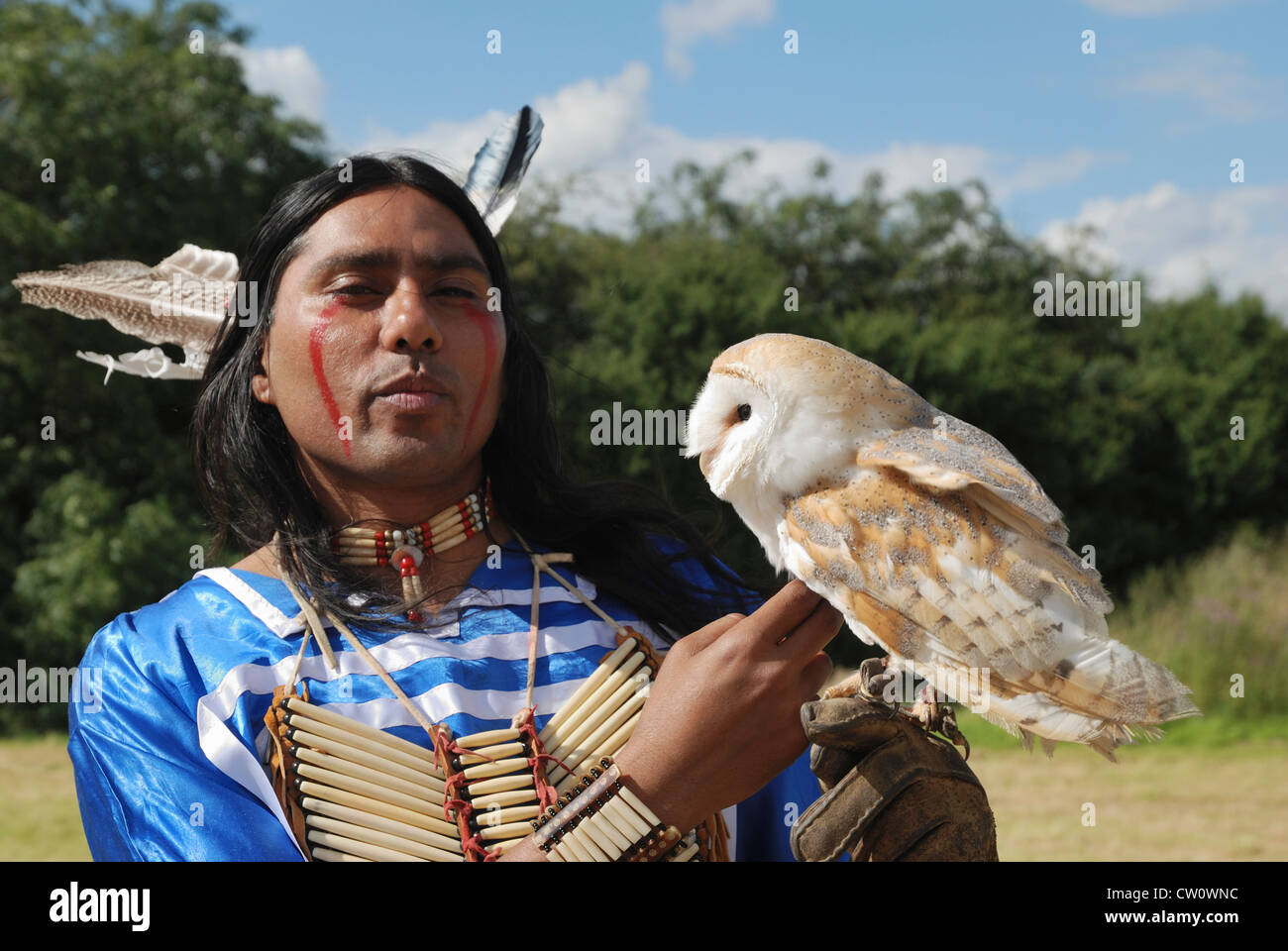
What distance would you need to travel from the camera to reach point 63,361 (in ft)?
26.8

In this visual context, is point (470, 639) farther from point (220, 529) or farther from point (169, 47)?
point (169, 47)

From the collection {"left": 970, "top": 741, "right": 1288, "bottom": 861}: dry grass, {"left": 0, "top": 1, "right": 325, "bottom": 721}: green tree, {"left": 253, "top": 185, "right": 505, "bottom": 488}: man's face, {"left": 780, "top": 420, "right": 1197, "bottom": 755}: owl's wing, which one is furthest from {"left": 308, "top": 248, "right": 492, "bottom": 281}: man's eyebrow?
{"left": 0, "top": 1, "right": 325, "bottom": 721}: green tree

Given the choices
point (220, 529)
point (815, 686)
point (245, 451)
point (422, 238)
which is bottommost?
point (815, 686)

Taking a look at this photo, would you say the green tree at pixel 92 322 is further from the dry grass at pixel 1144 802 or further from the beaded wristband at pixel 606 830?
the beaded wristband at pixel 606 830

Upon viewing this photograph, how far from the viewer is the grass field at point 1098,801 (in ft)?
19.5

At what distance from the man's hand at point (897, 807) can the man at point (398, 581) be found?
0.13 metres

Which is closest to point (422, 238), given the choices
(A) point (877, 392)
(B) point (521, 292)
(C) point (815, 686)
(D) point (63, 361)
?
(A) point (877, 392)

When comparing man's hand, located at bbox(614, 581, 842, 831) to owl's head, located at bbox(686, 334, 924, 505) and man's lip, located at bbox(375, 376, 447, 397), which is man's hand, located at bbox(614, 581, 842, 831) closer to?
owl's head, located at bbox(686, 334, 924, 505)

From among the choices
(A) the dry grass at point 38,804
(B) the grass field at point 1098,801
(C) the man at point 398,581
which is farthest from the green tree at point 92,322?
(C) the man at point 398,581

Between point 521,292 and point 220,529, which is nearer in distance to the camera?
point 220,529

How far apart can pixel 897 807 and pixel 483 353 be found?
1077mm

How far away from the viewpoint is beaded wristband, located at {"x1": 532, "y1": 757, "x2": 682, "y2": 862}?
62.2 inches

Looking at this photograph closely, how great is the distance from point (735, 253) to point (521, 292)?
7.18 feet

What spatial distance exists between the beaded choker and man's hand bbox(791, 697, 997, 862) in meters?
0.81
